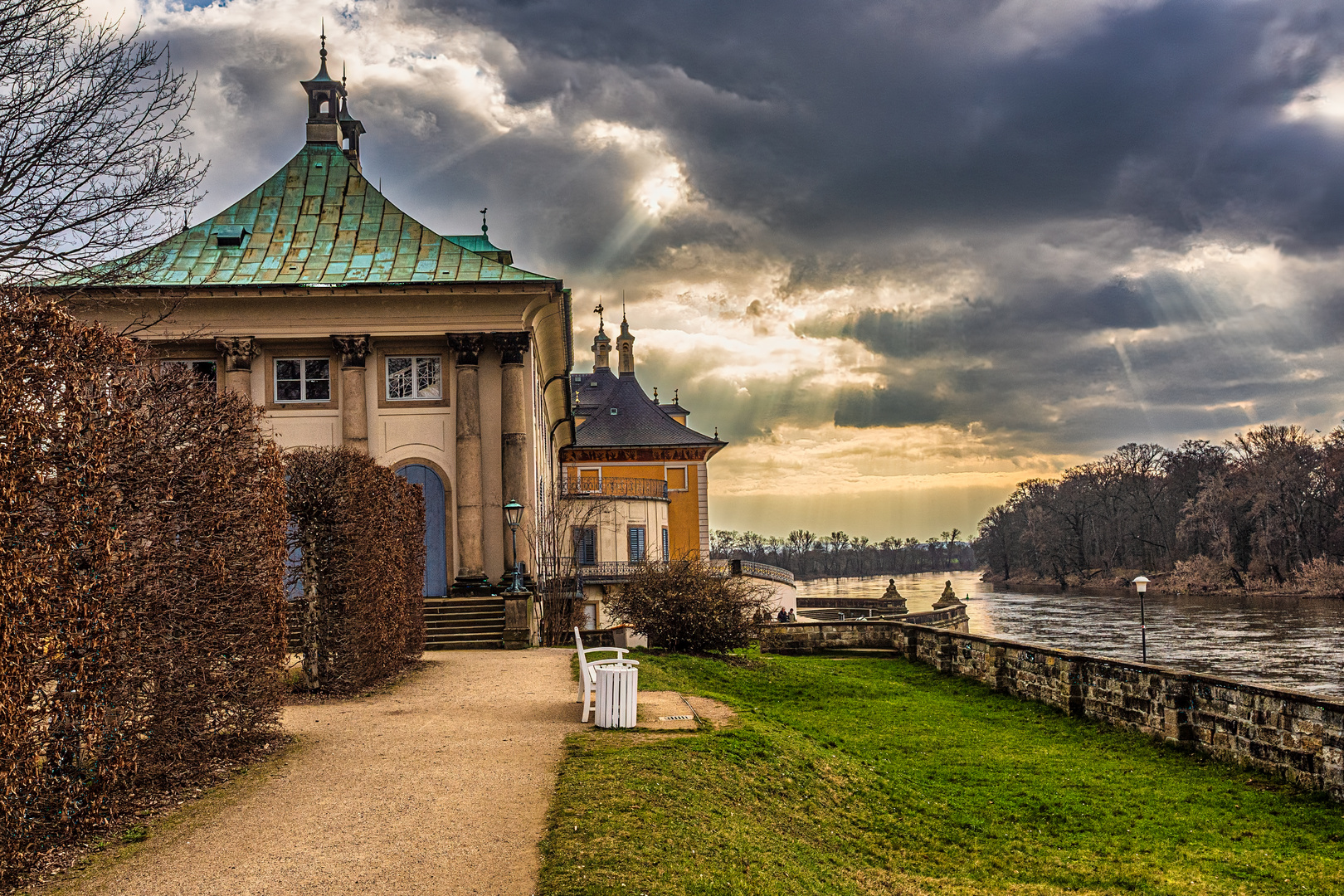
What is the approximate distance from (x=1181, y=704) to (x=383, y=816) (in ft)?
40.7

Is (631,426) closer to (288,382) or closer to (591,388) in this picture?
(591,388)

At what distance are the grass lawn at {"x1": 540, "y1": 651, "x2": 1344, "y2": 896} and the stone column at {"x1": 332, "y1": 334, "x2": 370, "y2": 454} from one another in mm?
14240

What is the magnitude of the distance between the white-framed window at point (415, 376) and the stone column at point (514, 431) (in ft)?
6.04

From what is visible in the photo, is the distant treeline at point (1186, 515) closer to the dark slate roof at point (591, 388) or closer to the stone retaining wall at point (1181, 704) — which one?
the dark slate roof at point (591, 388)

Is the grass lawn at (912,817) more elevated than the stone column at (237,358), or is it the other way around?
the stone column at (237,358)

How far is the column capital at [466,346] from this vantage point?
1075 inches

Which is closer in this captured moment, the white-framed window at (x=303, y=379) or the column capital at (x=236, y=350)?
the column capital at (x=236, y=350)

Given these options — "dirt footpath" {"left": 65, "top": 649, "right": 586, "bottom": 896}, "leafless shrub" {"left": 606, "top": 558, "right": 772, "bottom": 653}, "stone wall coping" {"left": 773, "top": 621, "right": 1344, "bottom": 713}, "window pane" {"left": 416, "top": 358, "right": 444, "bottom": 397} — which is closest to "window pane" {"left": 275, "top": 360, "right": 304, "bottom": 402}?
"window pane" {"left": 416, "top": 358, "right": 444, "bottom": 397}

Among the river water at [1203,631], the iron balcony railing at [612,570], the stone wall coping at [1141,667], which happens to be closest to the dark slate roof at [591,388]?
the iron balcony railing at [612,570]

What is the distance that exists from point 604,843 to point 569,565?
70.4 ft

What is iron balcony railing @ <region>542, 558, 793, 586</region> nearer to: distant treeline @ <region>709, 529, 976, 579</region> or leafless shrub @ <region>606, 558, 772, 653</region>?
leafless shrub @ <region>606, 558, 772, 653</region>

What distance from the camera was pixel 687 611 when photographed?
21.3m

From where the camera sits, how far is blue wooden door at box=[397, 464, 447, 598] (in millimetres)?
27000

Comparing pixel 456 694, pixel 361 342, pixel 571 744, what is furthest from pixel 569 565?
pixel 571 744
